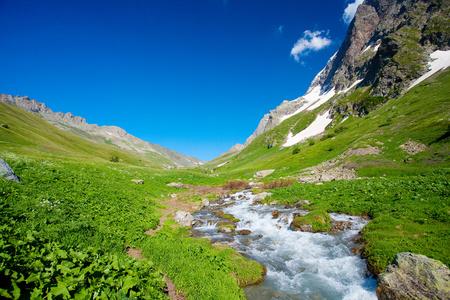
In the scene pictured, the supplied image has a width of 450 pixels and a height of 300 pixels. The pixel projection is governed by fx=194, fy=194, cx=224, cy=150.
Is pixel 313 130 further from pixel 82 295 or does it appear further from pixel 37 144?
pixel 82 295

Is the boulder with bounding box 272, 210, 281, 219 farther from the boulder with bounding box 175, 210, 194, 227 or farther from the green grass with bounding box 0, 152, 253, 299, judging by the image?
the green grass with bounding box 0, 152, 253, 299

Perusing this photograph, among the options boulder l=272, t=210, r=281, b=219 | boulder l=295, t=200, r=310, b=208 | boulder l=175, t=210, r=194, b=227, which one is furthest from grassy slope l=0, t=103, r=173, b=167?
boulder l=295, t=200, r=310, b=208

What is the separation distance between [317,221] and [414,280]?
1169 centimetres

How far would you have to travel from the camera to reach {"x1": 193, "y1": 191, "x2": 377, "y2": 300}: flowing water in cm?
1283

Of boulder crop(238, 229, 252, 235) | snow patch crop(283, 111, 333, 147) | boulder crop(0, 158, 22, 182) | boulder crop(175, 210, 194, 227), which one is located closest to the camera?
boulder crop(0, 158, 22, 182)

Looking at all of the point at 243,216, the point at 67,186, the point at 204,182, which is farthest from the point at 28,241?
the point at 204,182

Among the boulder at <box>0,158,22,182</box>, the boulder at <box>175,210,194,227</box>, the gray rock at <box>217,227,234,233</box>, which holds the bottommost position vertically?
the gray rock at <box>217,227,234,233</box>

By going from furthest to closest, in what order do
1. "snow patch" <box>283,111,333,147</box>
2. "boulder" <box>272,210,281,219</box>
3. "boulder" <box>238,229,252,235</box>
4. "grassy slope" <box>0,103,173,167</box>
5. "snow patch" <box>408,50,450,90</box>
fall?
"snow patch" <box>283,111,333,147</box> → "snow patch" <box>408,50,450,90</box> → "grassy slope" <box>0,103,173,167</box> → "boulder" <box>272,210,281,219</box> → "boulder" <box>238,229,252,235</box>

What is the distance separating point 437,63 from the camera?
360 feet

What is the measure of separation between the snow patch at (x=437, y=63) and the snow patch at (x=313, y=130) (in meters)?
60.2

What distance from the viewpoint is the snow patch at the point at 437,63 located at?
10406 cm

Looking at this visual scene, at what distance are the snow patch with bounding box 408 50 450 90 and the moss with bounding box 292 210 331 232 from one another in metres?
131

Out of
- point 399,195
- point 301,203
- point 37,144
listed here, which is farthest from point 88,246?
point 37,144

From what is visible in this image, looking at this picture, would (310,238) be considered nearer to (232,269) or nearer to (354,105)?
(232,269)
